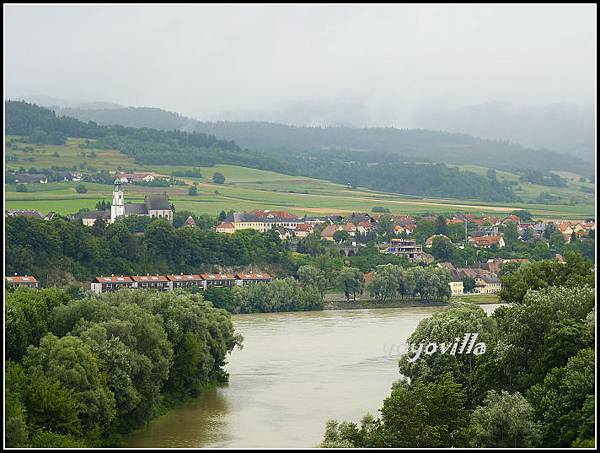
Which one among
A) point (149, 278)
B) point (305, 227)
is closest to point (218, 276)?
point (149, 278)

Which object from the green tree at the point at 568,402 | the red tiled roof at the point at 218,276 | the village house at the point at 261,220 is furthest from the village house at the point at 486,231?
the green tree at the point at 568,402

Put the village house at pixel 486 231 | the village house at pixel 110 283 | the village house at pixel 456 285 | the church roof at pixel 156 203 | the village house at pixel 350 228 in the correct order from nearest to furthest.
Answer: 1. the village house at pixel 110 283
2. the village house at pixel 456 285
3. the village house at pixel 350 228
4. the village house at pixel 486 231
5. the church roof at pixel 156 203

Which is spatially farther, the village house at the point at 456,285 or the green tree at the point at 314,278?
the village house at the point at 456,285

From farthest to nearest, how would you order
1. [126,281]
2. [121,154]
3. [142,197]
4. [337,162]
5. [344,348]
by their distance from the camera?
[337,162] → [121,154] → [142,197] → [126,281] → [344,348]

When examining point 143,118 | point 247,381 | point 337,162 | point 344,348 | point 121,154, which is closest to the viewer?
point 247,381

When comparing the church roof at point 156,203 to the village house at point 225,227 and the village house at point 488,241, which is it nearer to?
the village house at point 225,227

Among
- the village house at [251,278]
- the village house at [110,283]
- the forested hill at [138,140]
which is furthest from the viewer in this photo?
the forested hill at [138,140]

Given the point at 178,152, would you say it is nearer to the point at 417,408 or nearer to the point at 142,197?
the point at 142,197

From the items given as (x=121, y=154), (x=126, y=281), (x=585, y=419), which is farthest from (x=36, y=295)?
(x=121, y=154)
